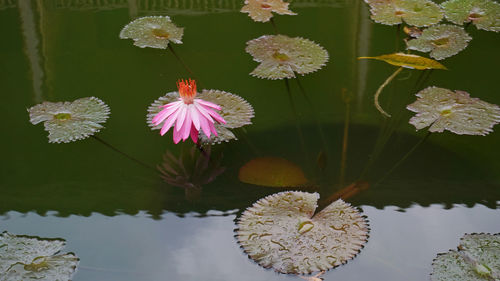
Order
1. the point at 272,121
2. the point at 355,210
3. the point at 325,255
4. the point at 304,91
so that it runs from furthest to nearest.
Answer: the point at 304,91 → the point at 272,121 → the point at 355,210 → the point at 325,255

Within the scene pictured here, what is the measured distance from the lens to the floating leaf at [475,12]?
2412 millimetres

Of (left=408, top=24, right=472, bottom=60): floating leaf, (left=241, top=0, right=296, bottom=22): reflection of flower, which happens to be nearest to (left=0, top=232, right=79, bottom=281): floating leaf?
(left=241, top=0, right=296, bottom=22): reflection of flower

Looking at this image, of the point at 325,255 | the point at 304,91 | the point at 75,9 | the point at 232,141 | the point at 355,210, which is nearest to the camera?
the point at 325,255

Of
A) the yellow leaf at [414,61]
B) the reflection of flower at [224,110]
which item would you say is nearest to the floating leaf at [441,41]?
the yellow leaf at [414,61]

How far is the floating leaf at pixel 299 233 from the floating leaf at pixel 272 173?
0.30 ft

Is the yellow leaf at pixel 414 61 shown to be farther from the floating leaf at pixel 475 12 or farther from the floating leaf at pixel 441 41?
the floating leaf at pixel 475 12

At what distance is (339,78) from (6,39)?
1474 millimetres

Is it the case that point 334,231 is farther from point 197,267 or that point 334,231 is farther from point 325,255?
point 197,267

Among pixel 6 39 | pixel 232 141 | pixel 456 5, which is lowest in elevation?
pixel 232 141

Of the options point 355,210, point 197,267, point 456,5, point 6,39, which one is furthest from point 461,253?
point 6,39

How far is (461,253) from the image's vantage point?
4.65ft

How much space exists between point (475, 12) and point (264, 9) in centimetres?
95

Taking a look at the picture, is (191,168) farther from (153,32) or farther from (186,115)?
(153,32)

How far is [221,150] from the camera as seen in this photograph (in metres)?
1.79
